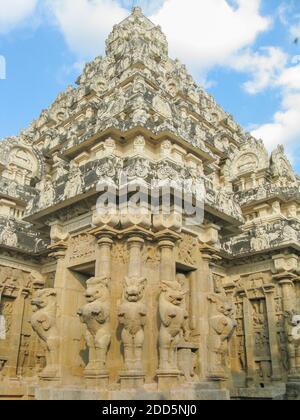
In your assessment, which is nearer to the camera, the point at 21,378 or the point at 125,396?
the point at 125,396

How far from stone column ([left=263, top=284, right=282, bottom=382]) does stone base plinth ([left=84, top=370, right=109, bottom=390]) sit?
10036 mm

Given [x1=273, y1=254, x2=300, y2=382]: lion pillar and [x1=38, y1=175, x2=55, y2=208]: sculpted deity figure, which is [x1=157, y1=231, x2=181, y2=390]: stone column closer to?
[x1=38, y1=175, x2=55, y2=208]: sculpted deity figure

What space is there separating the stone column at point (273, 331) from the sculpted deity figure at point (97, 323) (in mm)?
10017

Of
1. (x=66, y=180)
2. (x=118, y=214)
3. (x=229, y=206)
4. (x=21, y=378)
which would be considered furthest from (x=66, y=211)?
(x=21, y=378)

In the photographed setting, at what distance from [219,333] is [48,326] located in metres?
4.44

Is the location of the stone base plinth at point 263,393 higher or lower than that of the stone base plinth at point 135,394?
lower

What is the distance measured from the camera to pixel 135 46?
63.6ft

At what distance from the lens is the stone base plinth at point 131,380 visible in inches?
348

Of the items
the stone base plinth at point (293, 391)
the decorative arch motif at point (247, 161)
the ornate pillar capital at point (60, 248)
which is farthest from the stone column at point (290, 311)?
the ornate pillar capital at point (60, 248)

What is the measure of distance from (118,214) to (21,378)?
8645 mm

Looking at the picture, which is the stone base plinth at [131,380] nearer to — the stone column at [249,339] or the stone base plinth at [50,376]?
the stone base plinth at [50,376]

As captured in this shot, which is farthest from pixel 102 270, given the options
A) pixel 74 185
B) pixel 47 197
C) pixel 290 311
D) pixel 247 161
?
pixel 247 161
